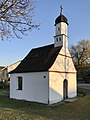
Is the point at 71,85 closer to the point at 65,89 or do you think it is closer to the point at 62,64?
the point at 65,89

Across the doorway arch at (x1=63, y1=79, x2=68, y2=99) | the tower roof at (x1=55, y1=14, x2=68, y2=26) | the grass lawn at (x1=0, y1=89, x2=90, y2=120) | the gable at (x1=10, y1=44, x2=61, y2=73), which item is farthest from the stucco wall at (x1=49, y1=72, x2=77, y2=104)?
the tower roof at (x1=55, y1=14, x2=68, y2=26)

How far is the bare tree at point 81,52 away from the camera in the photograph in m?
67.7

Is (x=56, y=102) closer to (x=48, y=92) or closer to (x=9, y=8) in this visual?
(x=48, y=92)

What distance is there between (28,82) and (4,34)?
16.0m

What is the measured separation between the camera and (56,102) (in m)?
23.5

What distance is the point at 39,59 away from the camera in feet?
88.3

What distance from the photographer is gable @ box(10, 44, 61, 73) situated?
24.7 m

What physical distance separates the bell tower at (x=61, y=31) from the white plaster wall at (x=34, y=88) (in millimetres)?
4999

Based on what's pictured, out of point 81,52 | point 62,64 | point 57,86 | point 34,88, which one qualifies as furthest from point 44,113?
point 81,52

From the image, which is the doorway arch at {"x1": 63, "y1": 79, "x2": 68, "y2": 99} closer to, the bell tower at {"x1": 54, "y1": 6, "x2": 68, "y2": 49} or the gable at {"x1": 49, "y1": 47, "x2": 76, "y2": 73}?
the gable at {"x1": 49, "y1": 47, "x2": 76, "y2": 73}

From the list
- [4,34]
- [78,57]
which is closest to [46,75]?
[4,34]

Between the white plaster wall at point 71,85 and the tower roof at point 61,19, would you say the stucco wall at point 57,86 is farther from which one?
the tower roof at point 61,19

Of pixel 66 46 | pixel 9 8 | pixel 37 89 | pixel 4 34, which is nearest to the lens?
pixel 9 8

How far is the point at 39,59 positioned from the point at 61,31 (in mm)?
4667
